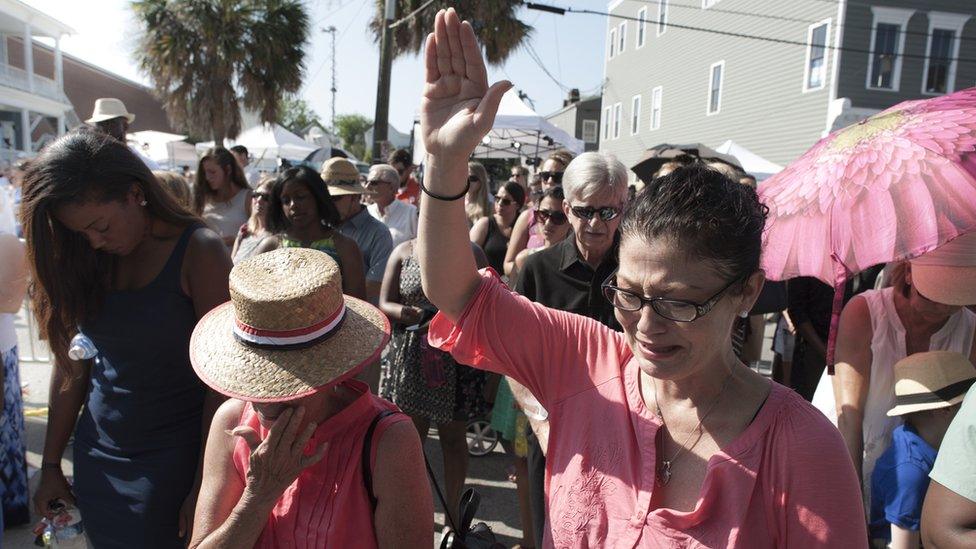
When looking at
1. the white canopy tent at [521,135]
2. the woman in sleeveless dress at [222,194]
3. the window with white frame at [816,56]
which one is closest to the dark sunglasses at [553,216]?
the woman in sleeveless dress at [222,194]

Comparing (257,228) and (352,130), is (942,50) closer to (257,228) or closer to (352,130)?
(257,228)

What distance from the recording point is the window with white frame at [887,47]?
655 inches

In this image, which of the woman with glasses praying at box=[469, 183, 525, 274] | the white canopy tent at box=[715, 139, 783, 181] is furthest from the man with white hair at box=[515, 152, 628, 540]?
the white canopy tent at box=[715, 139, 783, 181]

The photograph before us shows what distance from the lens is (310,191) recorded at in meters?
3.82

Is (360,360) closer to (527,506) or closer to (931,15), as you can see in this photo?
(527,506)

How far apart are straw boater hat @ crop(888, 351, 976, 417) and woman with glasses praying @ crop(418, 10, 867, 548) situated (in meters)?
0.88

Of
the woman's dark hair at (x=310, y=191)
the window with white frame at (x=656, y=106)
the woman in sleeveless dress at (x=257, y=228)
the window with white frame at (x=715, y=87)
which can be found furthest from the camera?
the window with white frame at (x=656, y=106)

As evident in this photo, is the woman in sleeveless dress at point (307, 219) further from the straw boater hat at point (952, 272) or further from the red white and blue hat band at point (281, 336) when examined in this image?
the straw boater hat at point (952, 272)

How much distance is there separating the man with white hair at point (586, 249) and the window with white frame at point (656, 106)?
79.9 ft

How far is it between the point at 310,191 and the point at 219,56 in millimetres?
18500

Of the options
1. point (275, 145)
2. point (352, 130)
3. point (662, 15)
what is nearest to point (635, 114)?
point (662, 15)

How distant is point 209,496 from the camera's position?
5.49 ft

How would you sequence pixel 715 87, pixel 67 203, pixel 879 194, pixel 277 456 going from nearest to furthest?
pixel 277 456 → pixel 879 194 → pixel 67 203 → pixel 715 87

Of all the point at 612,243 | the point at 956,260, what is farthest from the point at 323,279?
the point at 956,260
